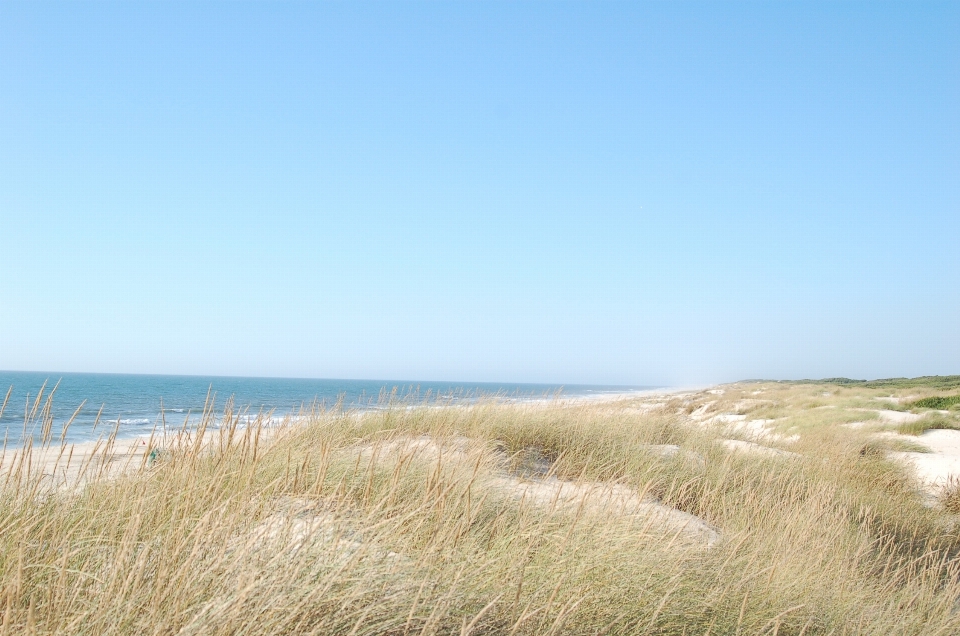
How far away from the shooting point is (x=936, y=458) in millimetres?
10172

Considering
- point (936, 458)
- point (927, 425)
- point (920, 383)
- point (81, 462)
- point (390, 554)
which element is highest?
point (920, 383)

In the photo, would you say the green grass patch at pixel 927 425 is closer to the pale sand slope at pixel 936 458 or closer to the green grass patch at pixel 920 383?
the pale sand slope at pixel 936 458

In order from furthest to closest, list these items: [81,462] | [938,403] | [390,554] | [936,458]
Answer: [938,403]
[936,458]
[81,462]
[390,554]

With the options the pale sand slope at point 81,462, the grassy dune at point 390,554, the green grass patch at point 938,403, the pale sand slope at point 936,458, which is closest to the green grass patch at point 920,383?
the green grass patch at point 938,403

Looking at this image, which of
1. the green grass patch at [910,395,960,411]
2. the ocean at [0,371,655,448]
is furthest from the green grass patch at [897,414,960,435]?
the ocean at [0,371,655,448]

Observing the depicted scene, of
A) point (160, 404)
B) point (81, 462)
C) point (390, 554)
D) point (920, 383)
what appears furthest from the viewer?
point (920, 383)

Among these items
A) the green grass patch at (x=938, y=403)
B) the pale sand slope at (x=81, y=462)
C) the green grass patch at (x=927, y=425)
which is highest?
the pale sand slope at (x=81, y=462)

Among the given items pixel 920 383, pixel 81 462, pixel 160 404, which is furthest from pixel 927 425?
pixel 920 383

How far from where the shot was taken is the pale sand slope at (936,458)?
8.32 m

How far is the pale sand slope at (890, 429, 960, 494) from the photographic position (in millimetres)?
8320

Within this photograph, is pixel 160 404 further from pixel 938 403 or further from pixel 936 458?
pixel 938 403

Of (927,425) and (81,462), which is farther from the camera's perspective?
(927,425)

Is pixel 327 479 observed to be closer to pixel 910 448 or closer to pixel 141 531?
pixel 141 531

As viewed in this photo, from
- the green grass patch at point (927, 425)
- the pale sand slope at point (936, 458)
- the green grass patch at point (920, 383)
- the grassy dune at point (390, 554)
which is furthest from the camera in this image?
the green grass patch at point (920, 383)
